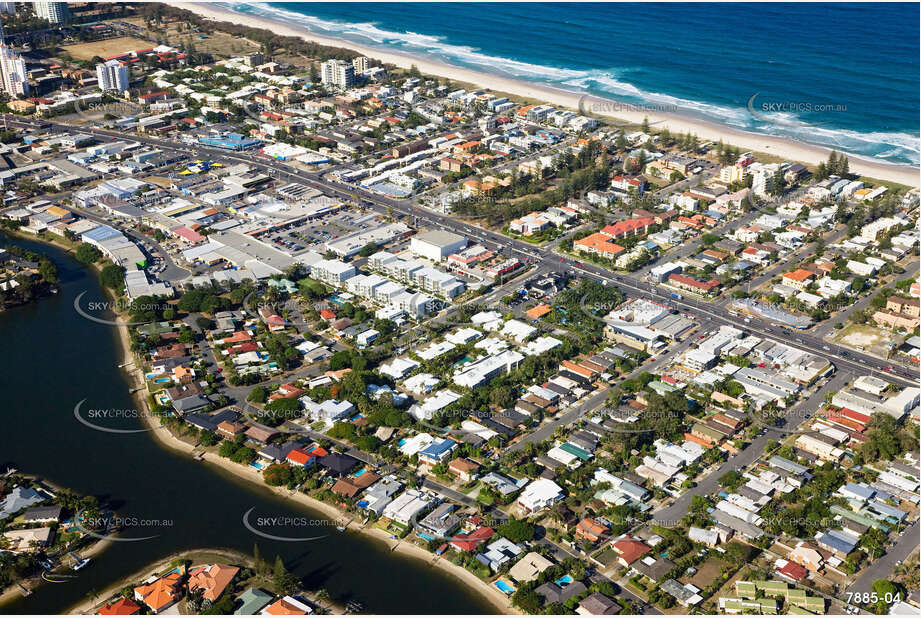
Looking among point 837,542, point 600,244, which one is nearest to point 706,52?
point 600,244

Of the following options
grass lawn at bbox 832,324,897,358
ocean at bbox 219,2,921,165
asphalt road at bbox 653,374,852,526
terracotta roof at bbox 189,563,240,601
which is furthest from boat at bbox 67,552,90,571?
ocean at bbox 219,2,921,165

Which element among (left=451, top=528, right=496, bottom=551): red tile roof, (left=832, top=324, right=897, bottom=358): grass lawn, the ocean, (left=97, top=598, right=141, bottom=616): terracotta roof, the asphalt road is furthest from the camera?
the ocean

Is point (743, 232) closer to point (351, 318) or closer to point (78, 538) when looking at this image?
point (351, 318)

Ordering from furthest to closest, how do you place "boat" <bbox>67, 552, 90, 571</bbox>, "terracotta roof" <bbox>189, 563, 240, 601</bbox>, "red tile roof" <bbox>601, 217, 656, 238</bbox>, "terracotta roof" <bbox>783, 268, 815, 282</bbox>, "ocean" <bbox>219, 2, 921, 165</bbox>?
"ocean" <bbox>219, 2, 921, 165</bbox>, "red tile roof" <bbox>601, 217, 656, 238</bbox>, "terracotta roof" <bbox>783, 268, 815, 282</bbox>, "boat" <bbox>67, 552, 90, 571</bbox>, "terracotta roof" <bbox>189, 563, 240, 601</bbox>

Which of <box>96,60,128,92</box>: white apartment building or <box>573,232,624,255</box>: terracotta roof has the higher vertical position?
<box>96,60,128,92</box>: white apartment building

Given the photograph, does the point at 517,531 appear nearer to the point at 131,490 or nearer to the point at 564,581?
the point at 564,581

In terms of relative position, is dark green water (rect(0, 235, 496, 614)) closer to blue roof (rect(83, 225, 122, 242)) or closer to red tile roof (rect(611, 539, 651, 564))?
red tile roof (rect(611, 539, 651, 564))

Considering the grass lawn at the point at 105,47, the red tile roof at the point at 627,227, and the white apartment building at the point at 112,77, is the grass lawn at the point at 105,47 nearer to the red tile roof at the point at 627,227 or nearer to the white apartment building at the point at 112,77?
the white apartment building at the point at 112,77
